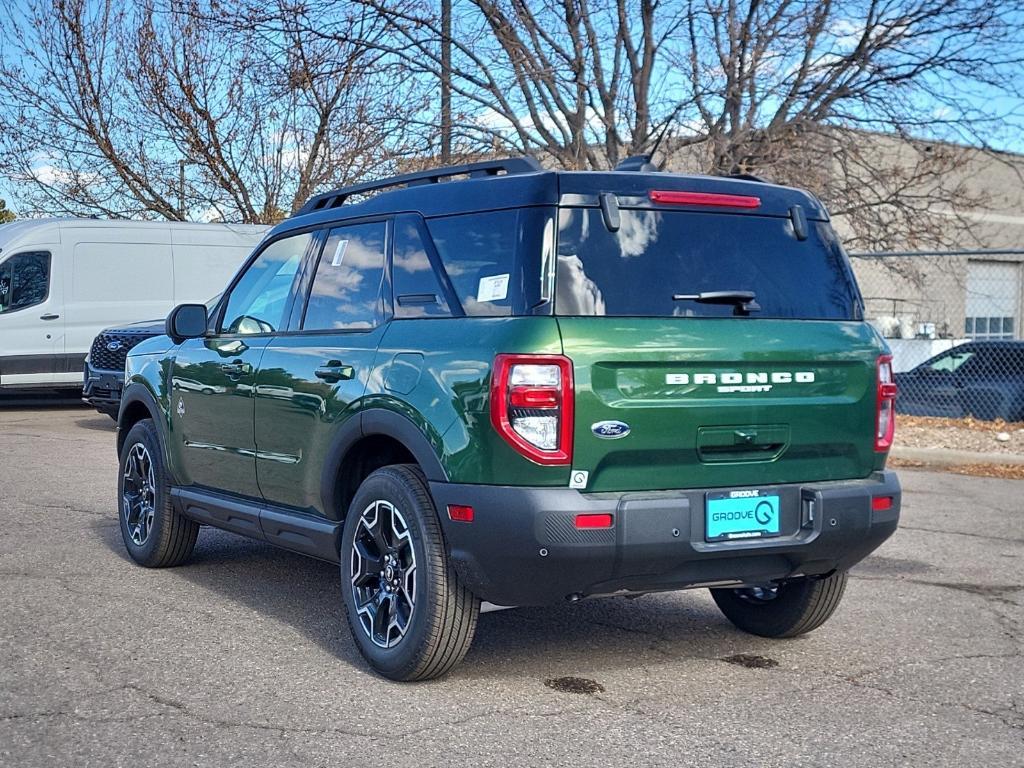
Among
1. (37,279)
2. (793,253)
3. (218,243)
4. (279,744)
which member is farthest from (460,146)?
(279,744)

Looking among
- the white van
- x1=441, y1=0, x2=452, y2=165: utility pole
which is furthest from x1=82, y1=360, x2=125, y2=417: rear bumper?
x1=441, y1=0, x2=452, y2=165: utility pole

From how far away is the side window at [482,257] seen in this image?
4.80 meters

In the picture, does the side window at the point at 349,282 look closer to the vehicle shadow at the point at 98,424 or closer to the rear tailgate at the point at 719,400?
the rear tailgate at the point at 719,400

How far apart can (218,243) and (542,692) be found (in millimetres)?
15040

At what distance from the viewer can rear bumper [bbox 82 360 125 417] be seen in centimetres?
1446

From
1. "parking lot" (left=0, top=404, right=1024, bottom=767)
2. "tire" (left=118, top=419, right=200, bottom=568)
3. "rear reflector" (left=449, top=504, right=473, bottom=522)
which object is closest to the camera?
"parking lot" (left=0, top=404, right=1024, bottom=767)

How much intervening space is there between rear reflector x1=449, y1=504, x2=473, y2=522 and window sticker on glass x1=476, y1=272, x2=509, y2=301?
763 millimetres

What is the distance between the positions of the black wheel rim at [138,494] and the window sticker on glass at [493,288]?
3.03 m

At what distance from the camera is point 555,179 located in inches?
190

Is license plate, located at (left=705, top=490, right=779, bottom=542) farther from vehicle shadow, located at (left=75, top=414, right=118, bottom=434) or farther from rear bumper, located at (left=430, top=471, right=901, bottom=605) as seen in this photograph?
vehicle shadow, located at (left=75, top=414, right=118, bottom=434)

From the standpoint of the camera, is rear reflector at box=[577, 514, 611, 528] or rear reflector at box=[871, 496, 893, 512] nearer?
rear reflector at box=[577, 514, 611, 528]

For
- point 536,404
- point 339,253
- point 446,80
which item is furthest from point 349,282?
point 446,80

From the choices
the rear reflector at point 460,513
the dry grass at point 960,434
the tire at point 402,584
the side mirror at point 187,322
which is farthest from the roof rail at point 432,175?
the dry grass at point 960,434

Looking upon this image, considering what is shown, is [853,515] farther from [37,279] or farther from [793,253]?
[37,279]
